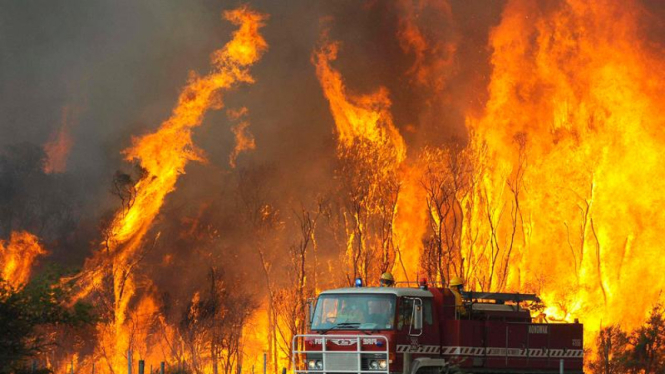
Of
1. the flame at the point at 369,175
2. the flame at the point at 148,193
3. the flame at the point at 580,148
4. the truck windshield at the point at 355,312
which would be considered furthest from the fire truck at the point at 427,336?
the flame at the point at 148,193

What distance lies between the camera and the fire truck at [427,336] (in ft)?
80.3

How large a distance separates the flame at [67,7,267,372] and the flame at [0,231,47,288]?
95.2 inches

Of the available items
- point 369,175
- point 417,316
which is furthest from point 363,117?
point 417,316

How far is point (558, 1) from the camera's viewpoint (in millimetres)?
51500

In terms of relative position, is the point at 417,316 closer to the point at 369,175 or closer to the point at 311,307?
the point at 311,307

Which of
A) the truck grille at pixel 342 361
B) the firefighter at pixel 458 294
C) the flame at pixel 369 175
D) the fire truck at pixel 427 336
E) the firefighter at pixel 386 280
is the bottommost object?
the truck grille at pixel 342 361

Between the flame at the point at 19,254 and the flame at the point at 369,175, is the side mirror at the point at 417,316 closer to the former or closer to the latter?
the flame at the point at 369,175

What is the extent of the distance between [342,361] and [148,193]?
26379 mm

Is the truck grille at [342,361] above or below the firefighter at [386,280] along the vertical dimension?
below

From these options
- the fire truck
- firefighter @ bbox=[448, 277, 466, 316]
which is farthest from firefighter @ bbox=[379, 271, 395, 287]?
firefighter @ bbox=[448, 277, 466, 316]

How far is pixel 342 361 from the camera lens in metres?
24.6

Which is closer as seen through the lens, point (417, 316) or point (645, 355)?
point (417, 316)

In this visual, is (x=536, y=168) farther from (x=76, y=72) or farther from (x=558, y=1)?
(x=76, y=72)

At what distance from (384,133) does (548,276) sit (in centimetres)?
961
